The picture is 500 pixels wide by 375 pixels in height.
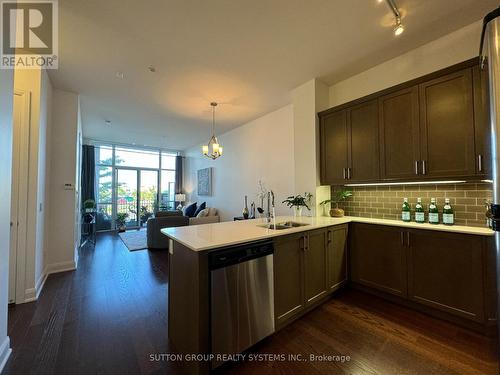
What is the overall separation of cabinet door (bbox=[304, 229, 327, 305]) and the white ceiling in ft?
7.06

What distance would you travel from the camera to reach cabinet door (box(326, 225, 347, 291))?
2.41 metres

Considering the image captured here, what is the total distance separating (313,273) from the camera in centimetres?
220

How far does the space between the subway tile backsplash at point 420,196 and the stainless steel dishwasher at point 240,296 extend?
193 centimetres

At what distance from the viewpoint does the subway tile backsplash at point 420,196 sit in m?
2.12

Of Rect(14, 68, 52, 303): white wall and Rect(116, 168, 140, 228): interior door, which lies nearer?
Rect(14, 68, 52, 303): white wall

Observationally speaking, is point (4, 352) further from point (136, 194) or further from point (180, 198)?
point (136, 194)

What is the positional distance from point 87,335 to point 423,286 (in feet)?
10.6

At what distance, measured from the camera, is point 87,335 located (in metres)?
1.84

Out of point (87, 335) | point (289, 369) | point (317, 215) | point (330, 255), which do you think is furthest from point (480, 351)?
point (87, 335)

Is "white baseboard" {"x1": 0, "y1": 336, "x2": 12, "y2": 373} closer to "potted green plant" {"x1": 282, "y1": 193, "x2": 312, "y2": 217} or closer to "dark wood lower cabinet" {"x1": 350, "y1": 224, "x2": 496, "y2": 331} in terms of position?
"potted green plant" {"x1": 282, "y1": 193, "x2": 312, "y2": 217}

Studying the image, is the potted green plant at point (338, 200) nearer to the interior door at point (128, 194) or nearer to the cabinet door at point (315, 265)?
the cabinet door at point (315, 265)

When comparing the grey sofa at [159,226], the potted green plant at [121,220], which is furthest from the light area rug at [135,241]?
the potted green plant at [121,220]

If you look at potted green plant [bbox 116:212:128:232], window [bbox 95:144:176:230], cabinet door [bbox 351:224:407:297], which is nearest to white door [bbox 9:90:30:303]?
cabinet door [bbox 351:224:407:297]

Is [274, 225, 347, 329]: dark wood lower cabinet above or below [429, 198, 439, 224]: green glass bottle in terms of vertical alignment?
below
